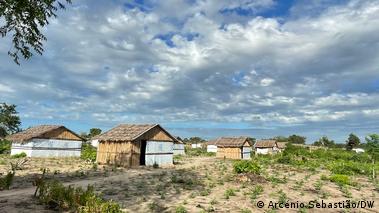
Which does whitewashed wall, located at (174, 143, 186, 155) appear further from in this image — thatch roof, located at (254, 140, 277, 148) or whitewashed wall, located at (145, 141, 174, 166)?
whitewashed wall, located at (145, 141, 174, 166)

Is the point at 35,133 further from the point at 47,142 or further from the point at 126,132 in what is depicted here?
the point at 126,132

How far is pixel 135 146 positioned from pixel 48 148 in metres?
15.1

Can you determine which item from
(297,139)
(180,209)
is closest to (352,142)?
(297,139)

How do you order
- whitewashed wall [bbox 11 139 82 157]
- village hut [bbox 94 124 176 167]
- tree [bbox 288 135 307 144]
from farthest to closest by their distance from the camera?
tree [bbox 288 135 307 144]
whitewashed wall [bbox 11 139 82 157]
village hut [bbox 94 124 176 167]

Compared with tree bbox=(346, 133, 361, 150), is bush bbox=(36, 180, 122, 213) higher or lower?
lower

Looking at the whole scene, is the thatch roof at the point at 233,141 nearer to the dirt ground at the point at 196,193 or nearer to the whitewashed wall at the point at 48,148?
the whitewashed wall at the point at 48,148

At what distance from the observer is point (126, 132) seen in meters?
34.4

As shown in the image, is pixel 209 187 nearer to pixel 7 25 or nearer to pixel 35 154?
pixel 7 25

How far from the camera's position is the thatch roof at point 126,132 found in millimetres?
32781

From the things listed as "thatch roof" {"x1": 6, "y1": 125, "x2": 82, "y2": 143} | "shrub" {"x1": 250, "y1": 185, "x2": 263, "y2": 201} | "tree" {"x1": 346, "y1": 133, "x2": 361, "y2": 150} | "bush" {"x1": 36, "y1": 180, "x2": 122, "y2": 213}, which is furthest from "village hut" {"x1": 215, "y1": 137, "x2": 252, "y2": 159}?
"tree" {"x1": 346, "y1": 133, "x2": 361, "y2": 150}

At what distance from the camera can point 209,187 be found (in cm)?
2052

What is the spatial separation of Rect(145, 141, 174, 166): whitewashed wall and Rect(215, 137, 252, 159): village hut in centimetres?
1865

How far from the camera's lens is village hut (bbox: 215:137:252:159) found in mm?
53094

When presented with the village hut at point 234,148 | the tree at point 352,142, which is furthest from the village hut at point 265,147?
the tree at point 352,142
